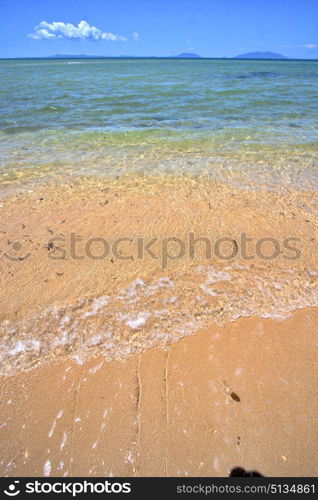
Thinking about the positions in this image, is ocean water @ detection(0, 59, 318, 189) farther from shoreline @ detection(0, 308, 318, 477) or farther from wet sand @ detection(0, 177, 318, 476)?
shoreline @ detection(0, 308, 318, 477)

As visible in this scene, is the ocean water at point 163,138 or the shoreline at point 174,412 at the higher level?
the ocean water at point 163,138

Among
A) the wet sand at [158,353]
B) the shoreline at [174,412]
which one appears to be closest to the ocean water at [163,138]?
the wet sand at [158,353]

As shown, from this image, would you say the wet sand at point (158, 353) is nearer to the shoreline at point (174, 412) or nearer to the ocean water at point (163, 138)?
the shoreline at point (174, 412)

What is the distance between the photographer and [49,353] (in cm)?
253

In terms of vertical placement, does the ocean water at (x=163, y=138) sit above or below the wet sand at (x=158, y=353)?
above

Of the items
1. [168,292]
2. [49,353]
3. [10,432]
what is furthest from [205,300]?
[10,432]

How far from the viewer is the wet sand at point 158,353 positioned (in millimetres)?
1939

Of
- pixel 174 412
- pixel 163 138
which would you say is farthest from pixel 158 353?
pixel 163 138

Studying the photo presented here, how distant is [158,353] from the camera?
251 centimetres

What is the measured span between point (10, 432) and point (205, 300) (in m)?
2.02

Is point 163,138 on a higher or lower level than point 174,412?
higher

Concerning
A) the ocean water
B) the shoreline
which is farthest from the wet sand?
the ocean water

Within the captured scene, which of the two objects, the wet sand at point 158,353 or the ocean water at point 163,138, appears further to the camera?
the ocean water at point 163,138

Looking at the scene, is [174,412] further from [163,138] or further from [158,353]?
[163,138]
